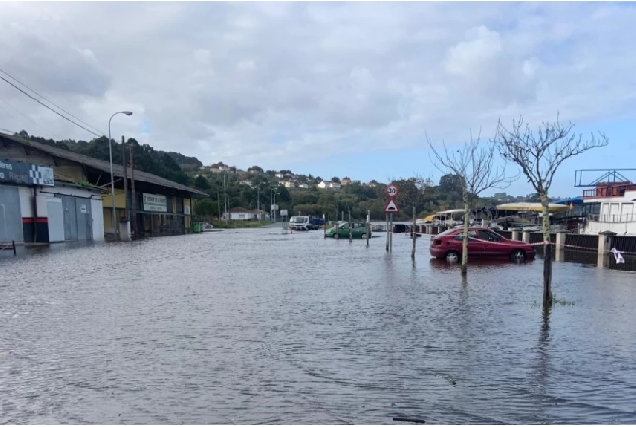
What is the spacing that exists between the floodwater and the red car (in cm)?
718

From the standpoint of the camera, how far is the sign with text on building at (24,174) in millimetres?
31631

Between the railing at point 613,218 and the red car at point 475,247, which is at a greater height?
the railing at point 613,218

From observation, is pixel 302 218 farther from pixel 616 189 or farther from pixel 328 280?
pixel 328 280

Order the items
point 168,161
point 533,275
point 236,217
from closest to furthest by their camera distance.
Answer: point 533,275, point 168,161, point 236,217

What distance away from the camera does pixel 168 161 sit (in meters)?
117

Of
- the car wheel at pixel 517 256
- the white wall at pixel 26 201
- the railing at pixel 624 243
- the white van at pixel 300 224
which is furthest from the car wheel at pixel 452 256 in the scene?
the white van at pixel 300 224

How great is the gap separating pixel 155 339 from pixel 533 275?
12.6 metres

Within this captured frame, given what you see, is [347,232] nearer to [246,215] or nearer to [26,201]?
[26,201]

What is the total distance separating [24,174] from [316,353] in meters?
31.6

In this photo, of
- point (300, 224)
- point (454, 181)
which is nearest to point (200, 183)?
point (300, 224)

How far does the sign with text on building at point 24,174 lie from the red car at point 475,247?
24.3 m

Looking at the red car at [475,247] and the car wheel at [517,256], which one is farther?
the car wheel at [517,256]

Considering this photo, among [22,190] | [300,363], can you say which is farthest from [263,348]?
[22,190]

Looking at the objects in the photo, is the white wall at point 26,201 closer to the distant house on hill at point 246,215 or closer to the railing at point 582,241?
the railing at point 582,241
